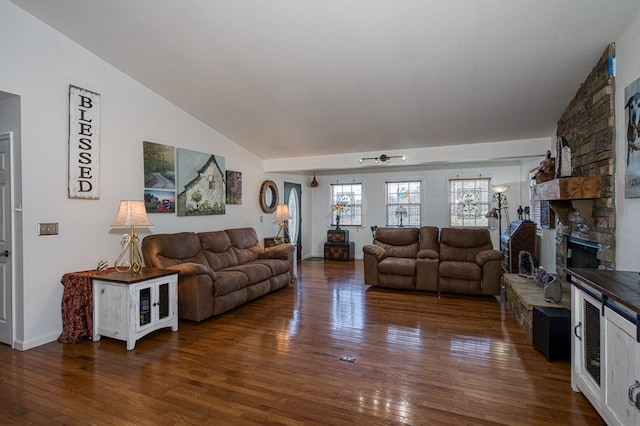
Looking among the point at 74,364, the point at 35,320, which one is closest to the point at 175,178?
the point at 35,320

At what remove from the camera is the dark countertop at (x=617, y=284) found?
155cm

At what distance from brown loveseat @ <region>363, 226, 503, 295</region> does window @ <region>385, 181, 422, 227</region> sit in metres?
2.30

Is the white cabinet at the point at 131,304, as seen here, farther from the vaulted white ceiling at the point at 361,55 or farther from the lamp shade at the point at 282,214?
the lamp shade at the point at 282,214

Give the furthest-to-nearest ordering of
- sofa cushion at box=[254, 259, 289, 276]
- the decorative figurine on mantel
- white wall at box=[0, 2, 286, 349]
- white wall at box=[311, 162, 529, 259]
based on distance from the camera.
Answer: white wall at box=[311, 162, 529, 259]
sofa cushion at box=[254, 259, 289, 276]
the decorative figurine on mantel
white wall at box=[0, 2, 286, 349]

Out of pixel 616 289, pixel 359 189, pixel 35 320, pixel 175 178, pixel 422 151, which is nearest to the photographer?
pixel 616 289

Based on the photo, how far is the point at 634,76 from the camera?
97.1 inches

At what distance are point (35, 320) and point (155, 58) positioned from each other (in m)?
2.81

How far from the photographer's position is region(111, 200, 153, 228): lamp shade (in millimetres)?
3295

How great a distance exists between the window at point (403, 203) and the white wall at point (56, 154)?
5578 mm

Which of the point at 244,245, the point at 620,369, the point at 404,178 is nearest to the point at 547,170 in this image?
the point at 620,369

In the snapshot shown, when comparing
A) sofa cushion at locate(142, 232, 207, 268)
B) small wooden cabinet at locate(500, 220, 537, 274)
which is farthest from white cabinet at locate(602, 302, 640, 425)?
small wooden cabinet at locate(500, 220, 537, 274)

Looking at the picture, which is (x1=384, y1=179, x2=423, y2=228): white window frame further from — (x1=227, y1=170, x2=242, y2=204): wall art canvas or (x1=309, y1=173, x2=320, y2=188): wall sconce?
(x1=227, y1=170, x2=242, y2=204): wall art canvas

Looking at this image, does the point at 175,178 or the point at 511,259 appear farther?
the point at 511,259

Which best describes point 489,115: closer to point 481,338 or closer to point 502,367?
point 481,338
